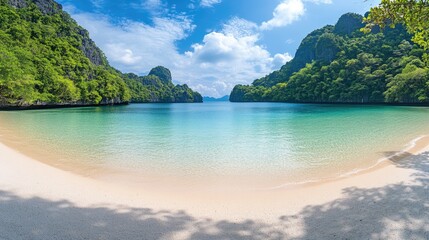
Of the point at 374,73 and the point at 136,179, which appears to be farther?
the point at 374,73

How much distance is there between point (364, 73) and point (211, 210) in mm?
97071

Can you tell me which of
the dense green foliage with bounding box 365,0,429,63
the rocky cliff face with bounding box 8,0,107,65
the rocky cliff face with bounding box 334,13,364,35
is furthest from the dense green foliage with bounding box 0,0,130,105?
the rocky cliff face with bounding box 334,13,364,35

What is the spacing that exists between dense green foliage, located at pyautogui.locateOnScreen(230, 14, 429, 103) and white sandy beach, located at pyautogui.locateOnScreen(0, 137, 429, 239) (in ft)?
221

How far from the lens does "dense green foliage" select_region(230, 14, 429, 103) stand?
65000mm

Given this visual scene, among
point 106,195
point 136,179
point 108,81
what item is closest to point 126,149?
point 136,179

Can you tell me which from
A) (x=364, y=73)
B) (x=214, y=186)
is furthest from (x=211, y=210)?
(x=364, y=73)

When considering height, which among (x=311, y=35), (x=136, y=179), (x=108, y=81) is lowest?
(x=136, y=179)

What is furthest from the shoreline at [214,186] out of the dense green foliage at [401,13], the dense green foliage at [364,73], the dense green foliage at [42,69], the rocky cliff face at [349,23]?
the rocky cliff face at [349,23]

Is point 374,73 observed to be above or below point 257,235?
above

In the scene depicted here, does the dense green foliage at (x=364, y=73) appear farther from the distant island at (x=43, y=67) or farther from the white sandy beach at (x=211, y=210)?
the distant island at (x=43, y=67)

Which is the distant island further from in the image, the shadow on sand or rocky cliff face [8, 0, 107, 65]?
the shadow on sand

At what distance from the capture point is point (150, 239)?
367cm

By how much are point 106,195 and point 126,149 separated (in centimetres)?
730

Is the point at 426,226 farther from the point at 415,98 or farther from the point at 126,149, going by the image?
the point at 415,98
